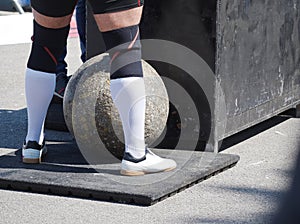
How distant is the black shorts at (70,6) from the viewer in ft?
10.5

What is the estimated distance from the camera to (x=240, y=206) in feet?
10.1

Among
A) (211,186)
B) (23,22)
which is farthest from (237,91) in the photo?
(23,22)

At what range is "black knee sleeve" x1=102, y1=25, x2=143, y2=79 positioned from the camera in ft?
10.7

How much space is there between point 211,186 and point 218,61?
83cm

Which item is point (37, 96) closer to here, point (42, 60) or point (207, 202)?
point (42, 60)

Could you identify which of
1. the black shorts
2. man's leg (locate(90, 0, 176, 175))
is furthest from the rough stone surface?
the black shorts

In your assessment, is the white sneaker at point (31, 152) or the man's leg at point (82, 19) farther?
the man's leg at point (82, 19)

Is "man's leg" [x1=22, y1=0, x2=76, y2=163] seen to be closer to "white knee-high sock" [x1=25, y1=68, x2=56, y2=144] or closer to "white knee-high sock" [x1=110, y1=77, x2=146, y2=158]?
"white knee-high sock" [x1=25, y1=68, x2=56, y2=144]

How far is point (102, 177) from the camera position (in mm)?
3354

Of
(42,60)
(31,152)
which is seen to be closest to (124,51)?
(42,60)

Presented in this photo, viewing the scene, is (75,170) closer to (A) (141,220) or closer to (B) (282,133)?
(A) (141,220)

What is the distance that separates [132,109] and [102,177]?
1.27 feet

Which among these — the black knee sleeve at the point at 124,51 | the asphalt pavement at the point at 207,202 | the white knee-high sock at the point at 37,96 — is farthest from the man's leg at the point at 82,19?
the black knee sleeve at the point at 124,51

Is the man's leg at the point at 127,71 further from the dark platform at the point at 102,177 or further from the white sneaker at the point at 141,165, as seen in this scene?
the dark platform at the point at 102,177
